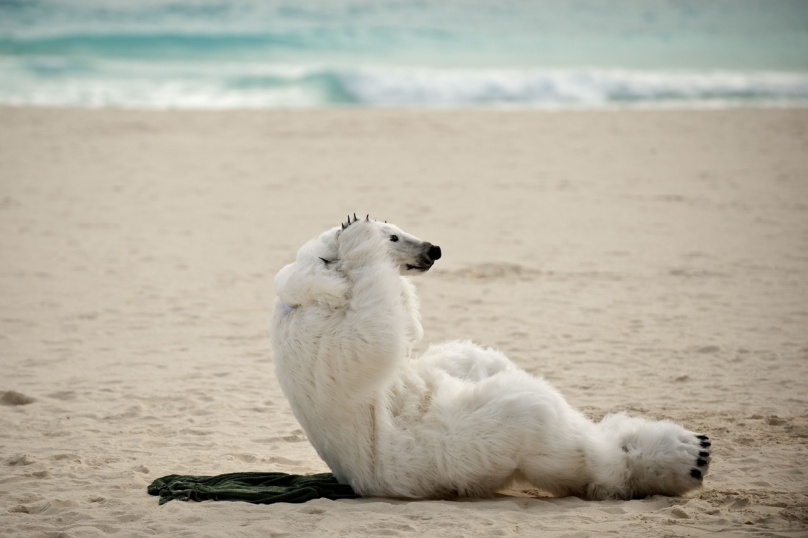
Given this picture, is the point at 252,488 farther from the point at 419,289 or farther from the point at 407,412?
the point at 419,289

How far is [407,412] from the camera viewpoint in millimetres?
3992

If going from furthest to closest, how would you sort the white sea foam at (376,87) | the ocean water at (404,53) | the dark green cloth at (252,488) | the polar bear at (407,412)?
the ocean water at (404,53), the white sea foam at (376,87), the dark green cloth at (252,488), the polar bear at (407,412)

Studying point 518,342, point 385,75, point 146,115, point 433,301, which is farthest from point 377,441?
point 385,75

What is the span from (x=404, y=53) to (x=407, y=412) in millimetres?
40337

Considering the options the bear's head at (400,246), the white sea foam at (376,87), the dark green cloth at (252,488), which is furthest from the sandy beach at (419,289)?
the white sea foam at (376,87)

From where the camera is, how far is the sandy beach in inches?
159

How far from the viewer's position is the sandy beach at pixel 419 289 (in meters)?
4.05

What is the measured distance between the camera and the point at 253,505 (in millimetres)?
4082

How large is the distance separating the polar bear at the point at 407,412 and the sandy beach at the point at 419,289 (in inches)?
6.2

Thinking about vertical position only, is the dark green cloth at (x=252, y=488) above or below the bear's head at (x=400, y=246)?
below

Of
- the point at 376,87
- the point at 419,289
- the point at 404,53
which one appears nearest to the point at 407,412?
the point at 419,289

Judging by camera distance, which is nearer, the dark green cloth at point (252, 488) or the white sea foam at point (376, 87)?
the dark green cloth at point (252, 488)

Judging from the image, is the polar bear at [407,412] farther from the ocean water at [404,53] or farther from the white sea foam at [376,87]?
the white sea foam at [376,87]

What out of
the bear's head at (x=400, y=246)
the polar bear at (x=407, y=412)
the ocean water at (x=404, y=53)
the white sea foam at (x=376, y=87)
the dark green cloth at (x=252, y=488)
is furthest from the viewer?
the ocean water at (x=404, y=53)
